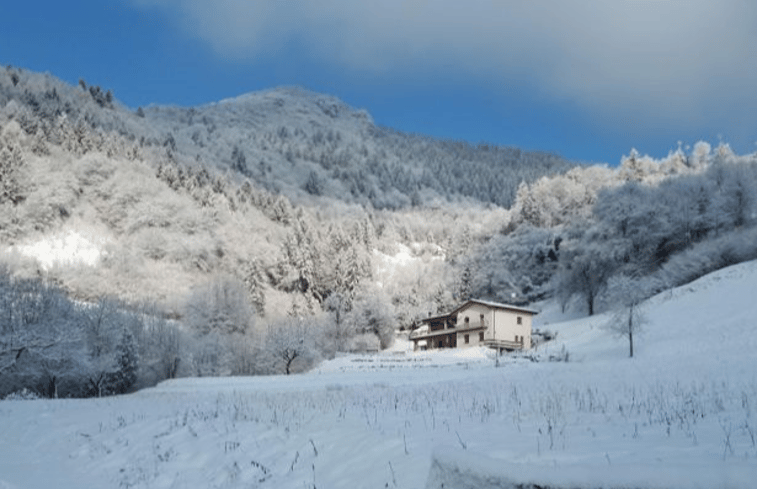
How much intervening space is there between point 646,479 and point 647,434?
478 centimetres

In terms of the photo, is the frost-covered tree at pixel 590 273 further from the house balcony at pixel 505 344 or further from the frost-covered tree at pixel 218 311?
the frost-covered tree at pixel 218 311

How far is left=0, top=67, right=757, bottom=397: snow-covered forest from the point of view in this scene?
5500cm

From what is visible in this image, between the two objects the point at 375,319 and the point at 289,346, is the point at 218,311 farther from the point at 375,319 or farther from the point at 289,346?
the point at 375,319

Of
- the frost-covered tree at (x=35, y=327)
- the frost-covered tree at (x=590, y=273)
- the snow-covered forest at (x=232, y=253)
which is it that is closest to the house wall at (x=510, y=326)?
the frost-covered tree at (x=590, y=273)

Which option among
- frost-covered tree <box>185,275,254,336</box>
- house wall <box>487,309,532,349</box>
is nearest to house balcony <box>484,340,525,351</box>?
house wall <box>487,309,532,349</box>

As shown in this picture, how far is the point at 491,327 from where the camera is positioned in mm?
65438

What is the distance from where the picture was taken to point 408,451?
8.69 meters

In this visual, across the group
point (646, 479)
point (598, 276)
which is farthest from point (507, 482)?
point (598, 276)

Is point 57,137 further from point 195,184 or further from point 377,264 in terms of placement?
point 377,264

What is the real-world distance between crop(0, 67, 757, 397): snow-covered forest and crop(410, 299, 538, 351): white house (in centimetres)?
1048

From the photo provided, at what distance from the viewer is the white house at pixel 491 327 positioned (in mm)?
64750

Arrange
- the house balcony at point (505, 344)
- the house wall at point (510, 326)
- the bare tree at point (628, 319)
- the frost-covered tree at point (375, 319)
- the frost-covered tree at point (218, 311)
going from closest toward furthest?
the bare tree at point (628, 319) < the house balcony at point (505, 344) < the house wall at point (510, 326) < the frost-covered tree at point (218, 311) < the frost-covered tree at point (375, 319)

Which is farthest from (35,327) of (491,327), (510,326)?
(510,326)

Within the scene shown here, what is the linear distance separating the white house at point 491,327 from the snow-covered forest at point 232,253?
10483mm
